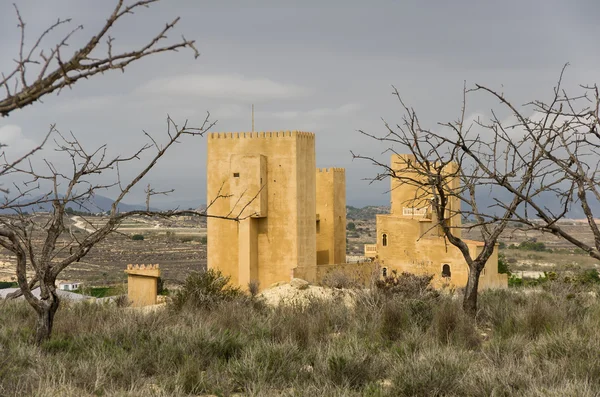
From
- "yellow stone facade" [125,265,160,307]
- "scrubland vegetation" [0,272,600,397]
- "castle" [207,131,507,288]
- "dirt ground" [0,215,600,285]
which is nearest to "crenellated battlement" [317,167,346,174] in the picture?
"castle" [207,131,507,288]

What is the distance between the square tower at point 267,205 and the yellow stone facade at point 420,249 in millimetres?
3888

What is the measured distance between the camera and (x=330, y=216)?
29.5 meters

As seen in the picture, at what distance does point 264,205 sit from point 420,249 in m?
6.77

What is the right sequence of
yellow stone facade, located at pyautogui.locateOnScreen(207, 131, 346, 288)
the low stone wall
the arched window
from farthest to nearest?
the arched window → yellow stone facade, located at pyautogui.locateOnScreen(207, 131, 346, 288) → the low stone wall

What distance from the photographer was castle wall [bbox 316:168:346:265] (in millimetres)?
29453

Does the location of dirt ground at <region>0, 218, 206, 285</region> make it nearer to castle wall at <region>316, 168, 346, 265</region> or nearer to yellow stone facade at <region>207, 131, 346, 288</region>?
castle wall at <region>316, 168, 346, 265</region>

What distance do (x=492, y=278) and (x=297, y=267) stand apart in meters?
7.94

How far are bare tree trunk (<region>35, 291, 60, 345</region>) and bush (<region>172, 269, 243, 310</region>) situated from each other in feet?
13.9

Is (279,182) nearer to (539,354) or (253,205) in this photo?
(253,205)

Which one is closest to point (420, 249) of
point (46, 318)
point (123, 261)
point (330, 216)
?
point (330, 216)

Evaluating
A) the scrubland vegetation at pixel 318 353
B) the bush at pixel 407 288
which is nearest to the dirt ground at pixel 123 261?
the bush at pixel 407 288

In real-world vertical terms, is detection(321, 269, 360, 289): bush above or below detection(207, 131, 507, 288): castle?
below

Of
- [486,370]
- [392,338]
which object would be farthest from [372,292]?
[486,370]

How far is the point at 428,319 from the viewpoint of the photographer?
10.3 metres
